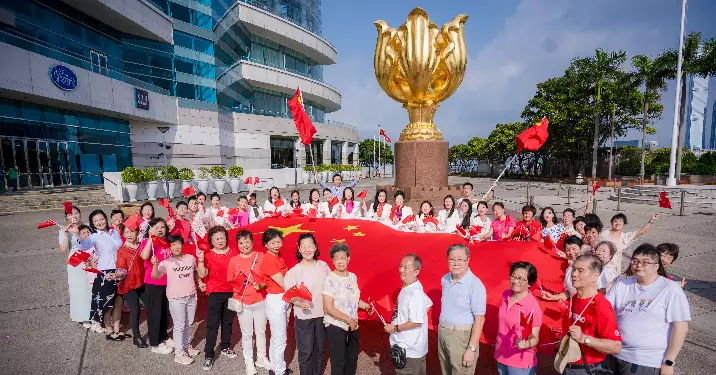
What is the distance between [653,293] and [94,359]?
5.82m

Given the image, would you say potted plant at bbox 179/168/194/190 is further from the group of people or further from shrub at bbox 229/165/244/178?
the group of people

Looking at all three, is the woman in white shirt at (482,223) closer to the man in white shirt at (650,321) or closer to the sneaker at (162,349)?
the man in white shirt at (650,321)

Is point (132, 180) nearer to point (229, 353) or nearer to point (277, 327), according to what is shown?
point (229, 353)

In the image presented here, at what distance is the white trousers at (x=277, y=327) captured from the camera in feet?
11.5

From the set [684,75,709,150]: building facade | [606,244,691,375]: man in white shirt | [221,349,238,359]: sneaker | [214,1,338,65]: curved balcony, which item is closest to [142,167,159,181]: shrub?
[214,1,338,65]: curved balcony

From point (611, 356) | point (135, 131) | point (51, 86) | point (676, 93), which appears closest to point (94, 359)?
point (611, 356)

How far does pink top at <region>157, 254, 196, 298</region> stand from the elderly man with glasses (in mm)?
2894

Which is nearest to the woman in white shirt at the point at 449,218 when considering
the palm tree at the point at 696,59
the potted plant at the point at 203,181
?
the potted plant at the point at 203,181

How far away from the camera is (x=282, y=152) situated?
3453 centimetres

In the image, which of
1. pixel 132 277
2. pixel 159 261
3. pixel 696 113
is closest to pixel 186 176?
pixel 132 277

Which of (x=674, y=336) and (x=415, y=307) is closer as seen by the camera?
(x=674, y=336)

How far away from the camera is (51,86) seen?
706 inches

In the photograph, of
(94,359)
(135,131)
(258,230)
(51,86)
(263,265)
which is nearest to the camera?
(263,265)

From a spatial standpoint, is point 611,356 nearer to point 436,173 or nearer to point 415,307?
point 415,307
